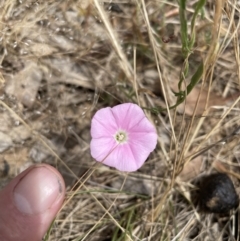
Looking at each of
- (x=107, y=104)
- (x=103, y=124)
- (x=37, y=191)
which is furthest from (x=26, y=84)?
(x=37, y=191)

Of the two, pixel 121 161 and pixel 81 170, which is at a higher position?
pixel 121 161

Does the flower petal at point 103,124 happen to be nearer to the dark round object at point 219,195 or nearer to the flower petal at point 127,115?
the flower petal at point 127,115

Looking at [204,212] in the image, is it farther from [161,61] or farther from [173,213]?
[161,61]

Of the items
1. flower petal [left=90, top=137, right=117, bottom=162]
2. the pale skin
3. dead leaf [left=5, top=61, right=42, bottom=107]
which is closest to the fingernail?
the pale skin

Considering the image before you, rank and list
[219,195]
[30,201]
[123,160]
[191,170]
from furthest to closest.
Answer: [191,170]
[219,195]
[123,160]
[30,201]

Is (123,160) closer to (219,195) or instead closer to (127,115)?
(127,115)

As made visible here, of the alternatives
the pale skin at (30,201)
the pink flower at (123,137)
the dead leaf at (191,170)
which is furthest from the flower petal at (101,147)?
the dead leaf at (191,170)

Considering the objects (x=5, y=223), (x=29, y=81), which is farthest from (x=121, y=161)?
(x=29, y=81)
